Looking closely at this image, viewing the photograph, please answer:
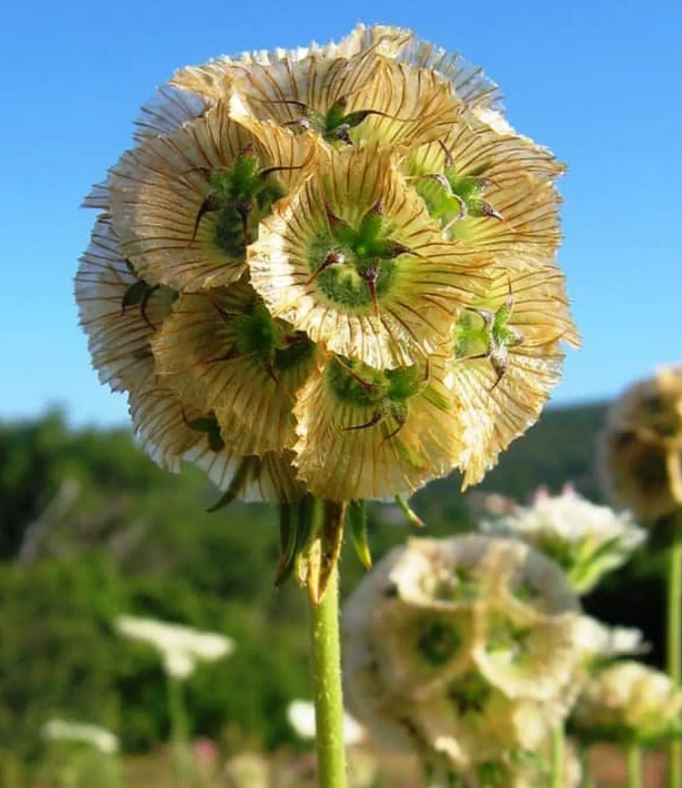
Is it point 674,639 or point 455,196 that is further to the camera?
point 674,639

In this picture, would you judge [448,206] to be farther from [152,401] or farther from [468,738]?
[468,738]

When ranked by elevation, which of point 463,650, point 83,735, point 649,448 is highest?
point 649,448

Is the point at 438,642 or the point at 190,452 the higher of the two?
the point at 190,452

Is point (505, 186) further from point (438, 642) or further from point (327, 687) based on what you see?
point (438, 642)

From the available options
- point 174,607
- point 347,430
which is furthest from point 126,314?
point 174,607

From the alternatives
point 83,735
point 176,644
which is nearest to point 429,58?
point 176,644

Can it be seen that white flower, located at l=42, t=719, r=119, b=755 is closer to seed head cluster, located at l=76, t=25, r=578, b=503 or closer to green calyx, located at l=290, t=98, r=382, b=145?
seed head cluster, located at l=76, t=25, r=578, b=503

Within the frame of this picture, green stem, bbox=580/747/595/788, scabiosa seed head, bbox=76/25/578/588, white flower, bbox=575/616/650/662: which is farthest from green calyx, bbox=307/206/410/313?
green stem, bbox=580/747/595/788

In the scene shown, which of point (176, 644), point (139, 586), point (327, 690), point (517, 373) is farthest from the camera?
point (139, 586)
